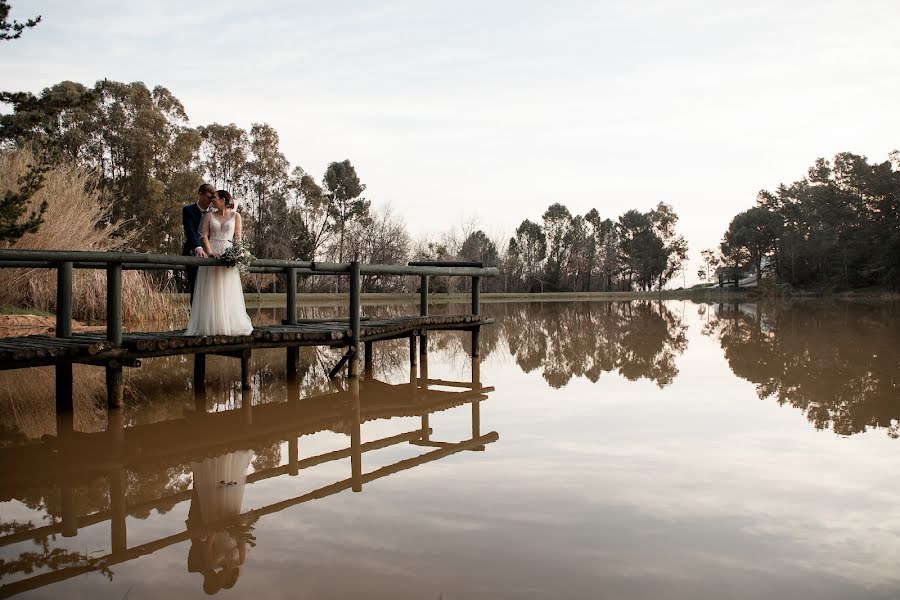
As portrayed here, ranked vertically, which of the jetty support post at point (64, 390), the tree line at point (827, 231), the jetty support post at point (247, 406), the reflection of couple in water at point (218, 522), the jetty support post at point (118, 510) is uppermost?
the tree line at point (827, 231)

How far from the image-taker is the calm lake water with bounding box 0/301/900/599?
3834 mm

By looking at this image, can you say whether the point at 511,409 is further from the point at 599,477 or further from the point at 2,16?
the point at 2,16

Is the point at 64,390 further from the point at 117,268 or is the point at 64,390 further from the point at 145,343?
the point at 117,268

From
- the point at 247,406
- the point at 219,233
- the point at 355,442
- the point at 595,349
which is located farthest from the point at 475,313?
the point at 355,442

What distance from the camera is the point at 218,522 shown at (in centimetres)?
468

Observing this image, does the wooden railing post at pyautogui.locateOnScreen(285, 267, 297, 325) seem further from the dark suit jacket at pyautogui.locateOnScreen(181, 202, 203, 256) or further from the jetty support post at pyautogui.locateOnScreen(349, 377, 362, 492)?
the jetty support post at pyautogui.locateOnScreen(349, 377, 362, 492)

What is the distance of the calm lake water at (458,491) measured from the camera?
383 cm

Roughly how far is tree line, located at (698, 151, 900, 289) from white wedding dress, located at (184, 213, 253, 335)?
5906 centimetres

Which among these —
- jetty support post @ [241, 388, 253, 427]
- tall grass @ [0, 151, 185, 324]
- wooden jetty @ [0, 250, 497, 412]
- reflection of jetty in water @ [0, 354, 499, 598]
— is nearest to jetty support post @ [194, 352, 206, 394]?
wooden jetty @ [0, 250, 497, 412]

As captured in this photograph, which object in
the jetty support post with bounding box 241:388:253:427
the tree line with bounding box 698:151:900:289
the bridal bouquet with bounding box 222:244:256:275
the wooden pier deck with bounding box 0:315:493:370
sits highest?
A: the tree line with bounding box 698:151:900:289

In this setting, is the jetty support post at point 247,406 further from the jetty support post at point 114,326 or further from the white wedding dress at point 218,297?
the jetty support post at point 114,326

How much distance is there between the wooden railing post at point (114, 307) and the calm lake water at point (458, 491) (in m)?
0.94

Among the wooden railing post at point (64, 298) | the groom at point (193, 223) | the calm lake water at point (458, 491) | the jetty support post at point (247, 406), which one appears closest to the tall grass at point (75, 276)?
the calm lake water at point (458, 491)

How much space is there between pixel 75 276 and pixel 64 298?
32.4 feet
